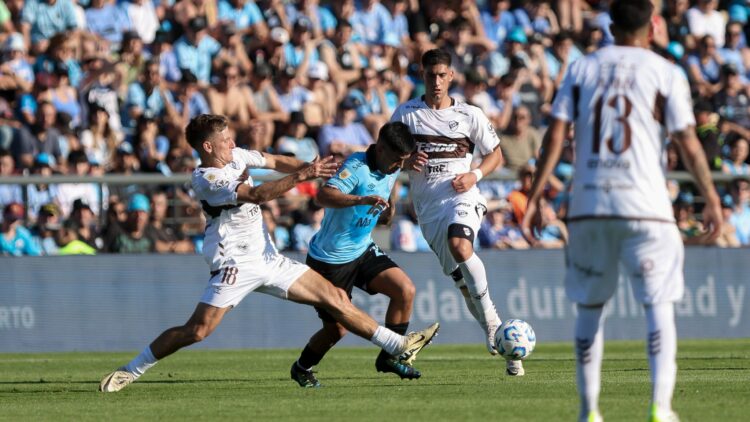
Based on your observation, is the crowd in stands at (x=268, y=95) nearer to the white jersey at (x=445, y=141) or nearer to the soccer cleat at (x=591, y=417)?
the white jersey at (x=445, y=141)

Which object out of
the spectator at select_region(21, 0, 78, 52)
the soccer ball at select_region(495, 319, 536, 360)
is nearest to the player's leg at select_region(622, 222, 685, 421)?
the soccer ball at select_region(495, 319, 536, 360)

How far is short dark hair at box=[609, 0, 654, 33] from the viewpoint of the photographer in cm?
721

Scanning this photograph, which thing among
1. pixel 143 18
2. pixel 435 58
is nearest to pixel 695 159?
pixel 435 58

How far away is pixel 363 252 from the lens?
11.5 metres

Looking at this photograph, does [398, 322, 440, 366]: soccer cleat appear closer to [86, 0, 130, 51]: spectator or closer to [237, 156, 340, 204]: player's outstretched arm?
[237, 156, 340, 204]: player's outstretched arm

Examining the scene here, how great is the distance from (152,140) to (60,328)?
3178 mm

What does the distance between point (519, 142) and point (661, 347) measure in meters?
13.0

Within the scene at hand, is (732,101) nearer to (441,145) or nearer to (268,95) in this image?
(268,95)

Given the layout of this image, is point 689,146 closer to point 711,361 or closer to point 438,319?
point 711,361

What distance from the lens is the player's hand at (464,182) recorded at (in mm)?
11913

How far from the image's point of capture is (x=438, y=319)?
17.7 m

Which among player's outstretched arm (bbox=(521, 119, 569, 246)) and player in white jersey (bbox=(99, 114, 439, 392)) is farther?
player in white jersey (bbox=(99, 114, 439, 392))

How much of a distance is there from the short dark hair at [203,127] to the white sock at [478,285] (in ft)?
8.66

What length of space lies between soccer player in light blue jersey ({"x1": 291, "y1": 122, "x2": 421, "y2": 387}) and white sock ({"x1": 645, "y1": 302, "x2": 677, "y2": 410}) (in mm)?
A: 4216
